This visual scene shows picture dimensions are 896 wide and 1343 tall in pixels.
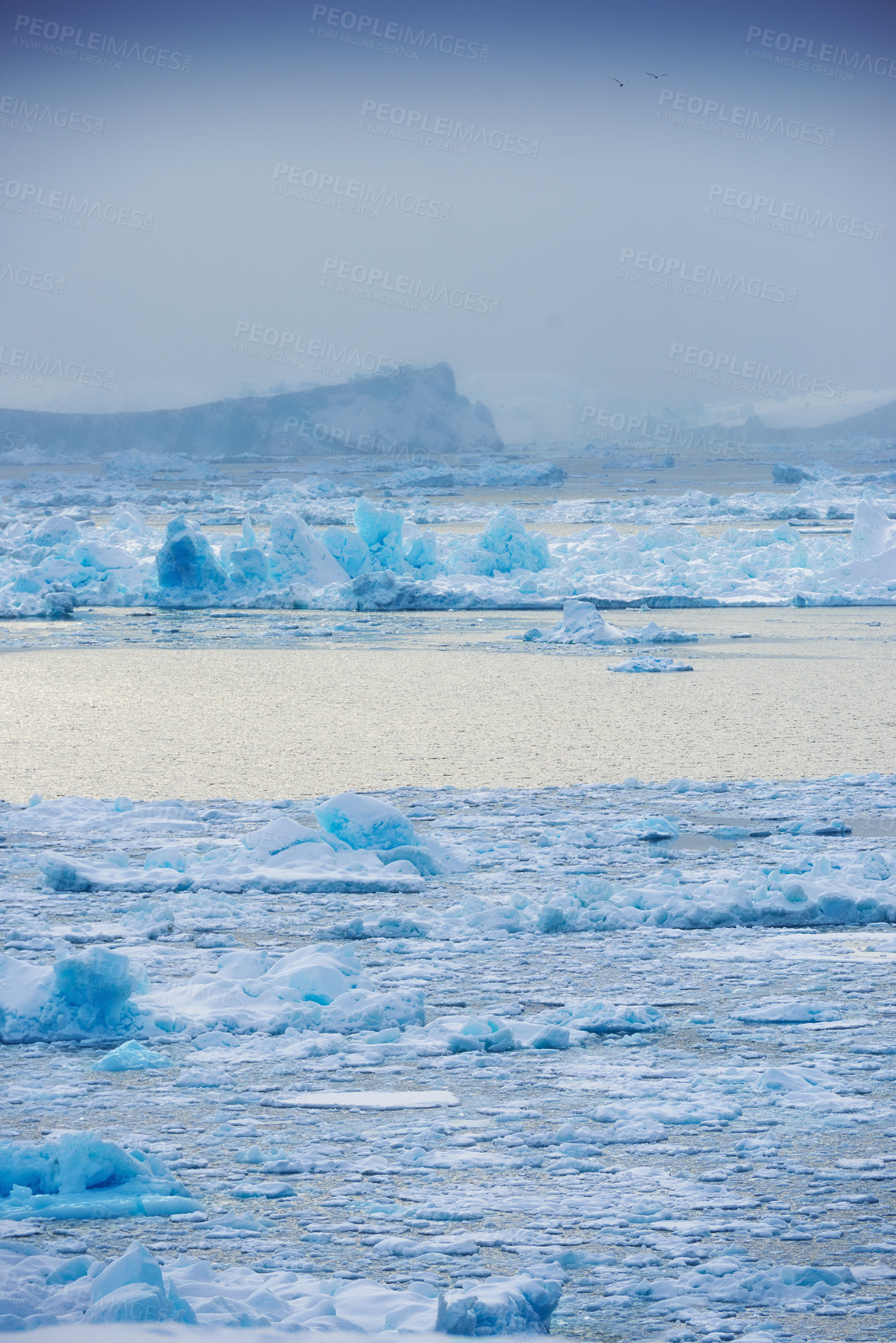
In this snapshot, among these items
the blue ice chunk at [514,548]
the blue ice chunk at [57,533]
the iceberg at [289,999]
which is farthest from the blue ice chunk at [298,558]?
the iceberg at [289,999]

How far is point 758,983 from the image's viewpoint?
3.92 m

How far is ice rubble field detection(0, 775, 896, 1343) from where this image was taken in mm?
2326

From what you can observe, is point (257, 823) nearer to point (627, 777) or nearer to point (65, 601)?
point (627, 777)

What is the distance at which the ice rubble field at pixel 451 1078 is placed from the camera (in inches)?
91.6

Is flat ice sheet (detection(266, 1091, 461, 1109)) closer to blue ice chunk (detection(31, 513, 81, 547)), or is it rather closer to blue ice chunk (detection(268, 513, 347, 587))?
blue ice chunk (detection(268, 513, 347, 587))

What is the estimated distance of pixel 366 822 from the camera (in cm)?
524

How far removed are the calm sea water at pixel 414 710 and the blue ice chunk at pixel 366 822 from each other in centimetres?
107

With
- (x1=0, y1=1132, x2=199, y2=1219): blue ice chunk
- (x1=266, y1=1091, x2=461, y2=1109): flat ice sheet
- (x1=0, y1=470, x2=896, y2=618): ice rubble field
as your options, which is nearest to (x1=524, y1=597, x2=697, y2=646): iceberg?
(x1=0, y1=470, x2=896, y2=618): ice rubble field

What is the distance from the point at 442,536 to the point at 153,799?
62.6 feet

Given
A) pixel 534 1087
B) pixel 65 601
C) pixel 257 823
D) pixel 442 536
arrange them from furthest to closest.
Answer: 1. pixel 442 536
2. pixel 65 601
3. pixel 257 823
4. pixel 534 1087

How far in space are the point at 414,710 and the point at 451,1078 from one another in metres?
5.63

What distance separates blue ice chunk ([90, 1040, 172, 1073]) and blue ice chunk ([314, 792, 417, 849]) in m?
1.90

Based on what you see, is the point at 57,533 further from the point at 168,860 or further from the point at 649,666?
the point at 168,860

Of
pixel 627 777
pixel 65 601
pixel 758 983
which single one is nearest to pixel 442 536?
pixel 65 601
